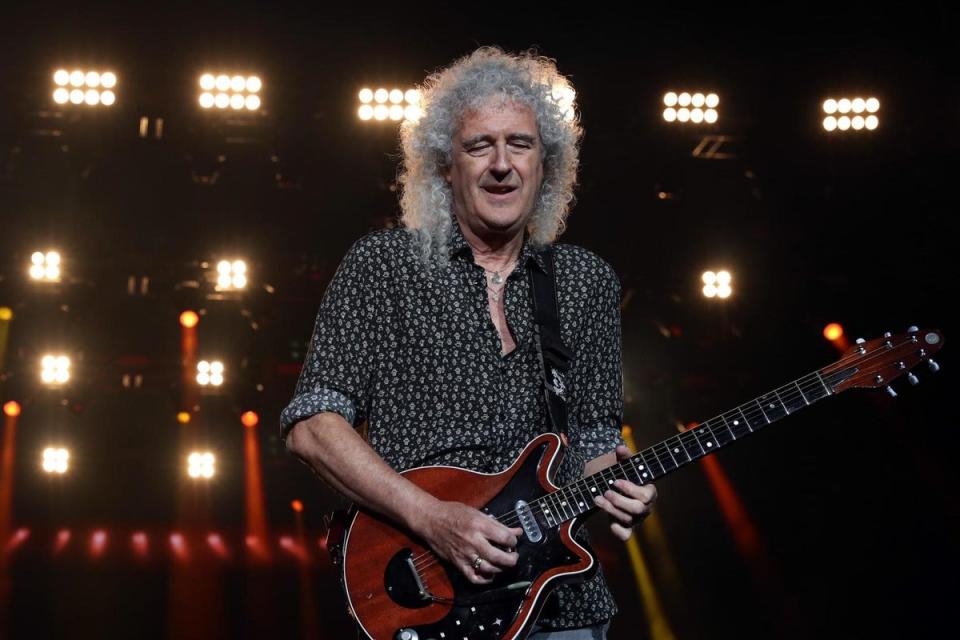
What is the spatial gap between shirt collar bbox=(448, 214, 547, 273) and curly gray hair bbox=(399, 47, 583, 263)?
22 mm

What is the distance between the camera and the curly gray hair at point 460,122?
301 centimetres

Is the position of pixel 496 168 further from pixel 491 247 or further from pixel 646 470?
pixel 646 470

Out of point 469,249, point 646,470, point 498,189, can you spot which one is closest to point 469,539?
point 646,470

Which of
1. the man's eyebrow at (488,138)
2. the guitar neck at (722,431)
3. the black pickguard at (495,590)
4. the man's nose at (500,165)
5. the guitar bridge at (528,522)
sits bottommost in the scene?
the black pickguard at (495,590)

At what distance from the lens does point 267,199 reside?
9.13 meters

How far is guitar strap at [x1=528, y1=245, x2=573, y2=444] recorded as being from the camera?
2734 millimetres

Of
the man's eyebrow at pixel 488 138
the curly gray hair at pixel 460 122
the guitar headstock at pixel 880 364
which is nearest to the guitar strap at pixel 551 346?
the curly gray hair at pixel 460 122

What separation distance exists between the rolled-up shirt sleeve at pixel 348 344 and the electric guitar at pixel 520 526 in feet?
0.97

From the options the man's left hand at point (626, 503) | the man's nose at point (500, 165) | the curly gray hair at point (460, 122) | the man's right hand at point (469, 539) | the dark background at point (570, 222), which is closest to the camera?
the man's right hand at point (469, 539)

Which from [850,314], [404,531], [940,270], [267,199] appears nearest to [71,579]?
[267,199]

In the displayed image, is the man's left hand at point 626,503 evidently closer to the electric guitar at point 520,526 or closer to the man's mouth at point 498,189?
the electric guitar at point 520,526

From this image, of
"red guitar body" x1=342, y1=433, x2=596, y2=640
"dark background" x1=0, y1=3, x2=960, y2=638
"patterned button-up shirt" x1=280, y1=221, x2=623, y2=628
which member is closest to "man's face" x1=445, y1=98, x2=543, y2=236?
"patterned button-up shirt" x1=280, y1=221, x2=623, y2=628

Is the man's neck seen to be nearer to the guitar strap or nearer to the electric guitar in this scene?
the guitar strap

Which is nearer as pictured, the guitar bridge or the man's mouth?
the guitar bridge
